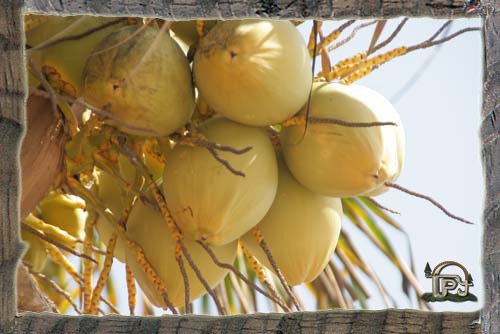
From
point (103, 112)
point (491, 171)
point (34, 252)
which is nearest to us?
point (491, 171)

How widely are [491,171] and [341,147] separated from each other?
0.18 meters

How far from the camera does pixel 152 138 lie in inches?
31.2

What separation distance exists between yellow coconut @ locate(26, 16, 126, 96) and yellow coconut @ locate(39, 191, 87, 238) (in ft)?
0.68

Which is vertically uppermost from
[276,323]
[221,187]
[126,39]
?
[126,39]

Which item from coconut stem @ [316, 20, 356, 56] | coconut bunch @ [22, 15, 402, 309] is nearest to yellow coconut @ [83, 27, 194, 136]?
coconut bunch @ [22, 15, 402, 309]

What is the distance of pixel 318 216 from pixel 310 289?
0.99ft

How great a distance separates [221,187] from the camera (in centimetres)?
74

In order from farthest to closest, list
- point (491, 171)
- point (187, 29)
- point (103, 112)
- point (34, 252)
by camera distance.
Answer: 1. point (34, 252)
2. point (187, 29)
3. point (103, 112)
4. point (491, 171)

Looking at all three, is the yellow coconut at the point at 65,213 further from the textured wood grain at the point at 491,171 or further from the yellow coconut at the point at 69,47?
the textured wood grain at the point at 491,171

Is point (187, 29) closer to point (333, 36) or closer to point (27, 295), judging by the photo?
point (333, 36)

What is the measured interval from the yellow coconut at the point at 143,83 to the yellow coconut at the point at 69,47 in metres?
0.04

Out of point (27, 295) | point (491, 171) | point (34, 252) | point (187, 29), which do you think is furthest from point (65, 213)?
point (491, 171)

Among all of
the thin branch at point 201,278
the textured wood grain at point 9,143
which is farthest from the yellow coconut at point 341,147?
the textured wood grain at point 9,143

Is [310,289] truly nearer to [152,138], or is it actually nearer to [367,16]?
[152,138]
